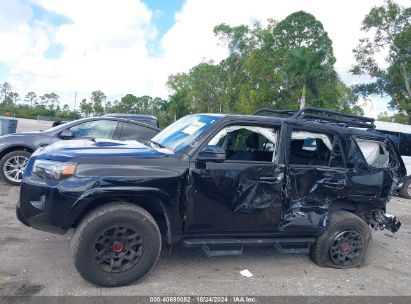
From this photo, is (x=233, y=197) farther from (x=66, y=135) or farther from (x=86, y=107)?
(x=86, y=107)

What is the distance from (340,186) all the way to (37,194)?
139 inches

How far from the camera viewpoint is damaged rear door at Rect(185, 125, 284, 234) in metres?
4.16

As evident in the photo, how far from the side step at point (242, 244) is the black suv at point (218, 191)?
0.04 ft

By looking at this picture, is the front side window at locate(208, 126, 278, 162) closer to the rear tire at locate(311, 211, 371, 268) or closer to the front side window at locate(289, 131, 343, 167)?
the front side window at locate(289, 131, 343, 167)

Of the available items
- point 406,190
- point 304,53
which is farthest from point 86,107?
point 406,190

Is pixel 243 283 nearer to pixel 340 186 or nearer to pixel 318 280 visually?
pixel 318 280

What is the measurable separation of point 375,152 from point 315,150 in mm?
974

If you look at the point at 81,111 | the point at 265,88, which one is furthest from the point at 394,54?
the point at 81,111

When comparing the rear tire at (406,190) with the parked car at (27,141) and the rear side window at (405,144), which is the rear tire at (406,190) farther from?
the parked car at (27,141)

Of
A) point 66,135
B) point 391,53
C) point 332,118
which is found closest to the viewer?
point 332,118

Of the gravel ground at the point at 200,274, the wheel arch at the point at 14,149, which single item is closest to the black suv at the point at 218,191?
the gravel ground at the point at 200,274

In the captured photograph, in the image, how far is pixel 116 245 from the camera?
386 centimetres

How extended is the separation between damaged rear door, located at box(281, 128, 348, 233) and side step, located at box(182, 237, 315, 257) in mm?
161

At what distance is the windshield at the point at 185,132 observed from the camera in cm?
439
